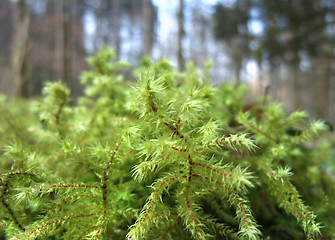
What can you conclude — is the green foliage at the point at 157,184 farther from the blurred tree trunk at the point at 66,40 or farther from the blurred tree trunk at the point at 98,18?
the blurred tree trunk at the point at 98,18

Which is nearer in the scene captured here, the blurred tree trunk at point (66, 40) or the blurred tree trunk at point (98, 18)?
the blurred tree trunk at point (66, 40)

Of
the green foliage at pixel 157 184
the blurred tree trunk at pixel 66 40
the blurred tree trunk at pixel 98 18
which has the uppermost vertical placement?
the blurred tree trunk at pixel 98 18

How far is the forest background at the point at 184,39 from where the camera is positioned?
4.37 metres

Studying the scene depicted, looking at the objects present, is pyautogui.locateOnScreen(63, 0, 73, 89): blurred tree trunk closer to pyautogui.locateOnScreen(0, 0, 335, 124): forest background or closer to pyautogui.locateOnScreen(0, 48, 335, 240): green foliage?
pyautogui.locateOnScreen(0, 0, 335, 124): forest background

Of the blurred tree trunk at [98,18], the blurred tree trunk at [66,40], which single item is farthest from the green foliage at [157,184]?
the blurred tree trunk at [98,18]

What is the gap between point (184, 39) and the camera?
10.5 m

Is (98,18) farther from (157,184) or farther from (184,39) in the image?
(157,184)

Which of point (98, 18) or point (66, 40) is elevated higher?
point (98, 18)

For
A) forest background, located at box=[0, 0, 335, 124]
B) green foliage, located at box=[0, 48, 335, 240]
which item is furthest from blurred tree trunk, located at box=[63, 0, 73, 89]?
green foliage, located at box=[0, 48, 335, 240]

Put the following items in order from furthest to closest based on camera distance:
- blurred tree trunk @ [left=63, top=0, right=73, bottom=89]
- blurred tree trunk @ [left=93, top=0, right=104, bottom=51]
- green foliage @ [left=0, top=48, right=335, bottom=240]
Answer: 1. blurred tree trunk @ [left=93, top=0, right=104, bottom=51]
2. blurred tree trunk @ [left=63, top=0, right=73, bottom=89]
3. green foliage @ [left=0, top=48, right=335, bottom=240]

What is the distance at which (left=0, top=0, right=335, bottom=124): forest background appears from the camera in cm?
437

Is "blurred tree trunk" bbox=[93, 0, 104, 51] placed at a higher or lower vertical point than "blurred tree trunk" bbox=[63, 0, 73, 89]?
higher

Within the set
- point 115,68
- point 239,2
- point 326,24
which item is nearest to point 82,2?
point 239,2

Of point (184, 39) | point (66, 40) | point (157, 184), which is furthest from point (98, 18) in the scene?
point (157, 184)
